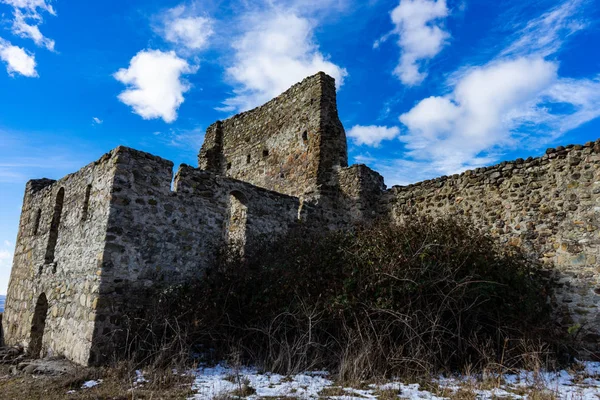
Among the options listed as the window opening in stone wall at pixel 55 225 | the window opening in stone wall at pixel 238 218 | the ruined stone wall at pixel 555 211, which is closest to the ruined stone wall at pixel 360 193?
the ruined stone wall at pixel 555 211

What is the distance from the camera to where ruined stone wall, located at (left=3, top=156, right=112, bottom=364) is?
307 inches

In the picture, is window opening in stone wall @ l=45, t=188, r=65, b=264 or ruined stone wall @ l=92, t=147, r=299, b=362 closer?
ruined stone wall @ l=92, t=147, r=299, b=362

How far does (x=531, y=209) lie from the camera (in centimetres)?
880

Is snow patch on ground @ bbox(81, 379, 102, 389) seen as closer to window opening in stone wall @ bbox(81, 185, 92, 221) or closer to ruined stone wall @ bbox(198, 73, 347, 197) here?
window opening in stone wall @ bbox(81, 185, 92, 221)

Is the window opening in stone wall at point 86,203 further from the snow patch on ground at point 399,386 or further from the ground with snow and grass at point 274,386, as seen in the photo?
the snow patch on ground at point 399,386

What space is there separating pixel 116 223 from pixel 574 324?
863 cm

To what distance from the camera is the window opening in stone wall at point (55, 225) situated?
1032 cm

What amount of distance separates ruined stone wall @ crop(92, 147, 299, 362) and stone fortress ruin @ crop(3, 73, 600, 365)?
0.07 feet

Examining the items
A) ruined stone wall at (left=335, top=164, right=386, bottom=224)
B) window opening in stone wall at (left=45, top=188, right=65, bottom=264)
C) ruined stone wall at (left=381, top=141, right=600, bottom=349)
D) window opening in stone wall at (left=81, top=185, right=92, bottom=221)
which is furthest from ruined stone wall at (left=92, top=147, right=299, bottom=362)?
ruined stone wall at (left=381, top=141, right=600, bottom=349)

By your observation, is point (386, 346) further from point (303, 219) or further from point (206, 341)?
point (303, 219)

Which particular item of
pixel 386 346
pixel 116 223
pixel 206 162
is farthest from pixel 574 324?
pixel 206 162

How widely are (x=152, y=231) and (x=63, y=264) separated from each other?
2493 millimetres

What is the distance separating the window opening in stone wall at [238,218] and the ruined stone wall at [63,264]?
2853 millimetres

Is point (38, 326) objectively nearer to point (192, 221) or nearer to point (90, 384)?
point (192, 221)
